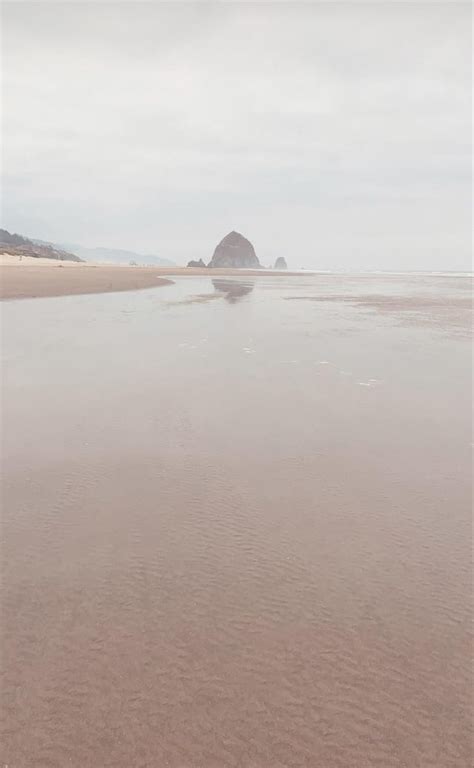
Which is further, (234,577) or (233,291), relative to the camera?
(233,291)

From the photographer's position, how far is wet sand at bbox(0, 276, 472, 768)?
10.1 feet

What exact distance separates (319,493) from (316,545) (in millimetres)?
1250

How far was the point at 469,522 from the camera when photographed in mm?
5645

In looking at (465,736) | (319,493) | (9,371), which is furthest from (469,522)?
(9,371)

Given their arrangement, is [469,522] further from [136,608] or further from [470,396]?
[470,396]

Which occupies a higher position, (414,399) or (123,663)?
(414,399)

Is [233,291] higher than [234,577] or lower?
higher

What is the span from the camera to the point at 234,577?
14.9 ft

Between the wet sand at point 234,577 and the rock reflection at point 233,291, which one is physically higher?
the rock reflection at point 233,291

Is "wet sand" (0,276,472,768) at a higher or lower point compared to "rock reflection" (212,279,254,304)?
lower

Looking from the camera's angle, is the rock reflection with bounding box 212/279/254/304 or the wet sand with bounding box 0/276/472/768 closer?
the wet sand with bounding box 0/276/472/768

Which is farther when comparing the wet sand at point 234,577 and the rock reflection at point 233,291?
the rock reflection at point 233,291

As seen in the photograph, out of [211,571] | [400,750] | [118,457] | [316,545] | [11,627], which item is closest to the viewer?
[400,750]

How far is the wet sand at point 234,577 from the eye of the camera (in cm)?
307
